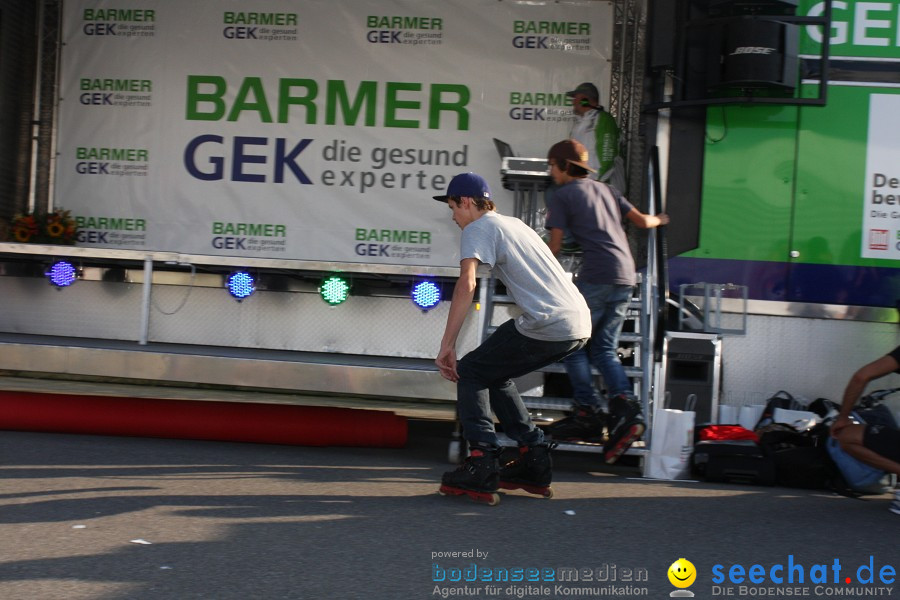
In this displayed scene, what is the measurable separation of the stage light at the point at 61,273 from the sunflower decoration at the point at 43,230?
0.78 meters

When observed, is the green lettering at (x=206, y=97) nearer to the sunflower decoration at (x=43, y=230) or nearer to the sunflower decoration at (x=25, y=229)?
the sunflower decoration at (x=43, y=230)

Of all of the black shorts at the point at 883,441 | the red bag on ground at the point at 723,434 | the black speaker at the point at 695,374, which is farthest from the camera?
the black speaker at the point at 695,374

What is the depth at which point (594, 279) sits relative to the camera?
6.19 m

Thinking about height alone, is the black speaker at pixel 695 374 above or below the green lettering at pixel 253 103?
below

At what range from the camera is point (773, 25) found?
720 cm

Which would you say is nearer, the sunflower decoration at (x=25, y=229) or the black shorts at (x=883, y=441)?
the black shorts at (x=883, y=441)

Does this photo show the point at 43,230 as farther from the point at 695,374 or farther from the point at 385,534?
the point at 695,374

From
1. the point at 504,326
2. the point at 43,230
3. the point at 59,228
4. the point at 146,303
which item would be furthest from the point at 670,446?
the point at 43,230

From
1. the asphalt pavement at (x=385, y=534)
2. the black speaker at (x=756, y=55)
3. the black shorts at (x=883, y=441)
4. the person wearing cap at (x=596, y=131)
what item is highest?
the black speaker at (x=756, y=55)

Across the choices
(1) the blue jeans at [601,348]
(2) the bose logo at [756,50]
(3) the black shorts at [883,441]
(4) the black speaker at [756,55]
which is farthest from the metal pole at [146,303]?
(3) the black shorts at [883,441]

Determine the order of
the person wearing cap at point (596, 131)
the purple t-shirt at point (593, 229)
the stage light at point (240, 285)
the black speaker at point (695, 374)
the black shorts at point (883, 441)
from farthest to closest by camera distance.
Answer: the person wearing cap at point (596, 131)
the black speaker at point (695, 374)
the stage light at point (240, 285)
the purple t-shirt at point (593, 229)
the black shorts at point (883, 441)

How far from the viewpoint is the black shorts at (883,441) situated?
18.4ft

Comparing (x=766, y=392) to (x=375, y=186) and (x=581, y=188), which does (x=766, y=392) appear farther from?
(x=375, y=186)

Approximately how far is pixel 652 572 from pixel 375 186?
4.65 metres
